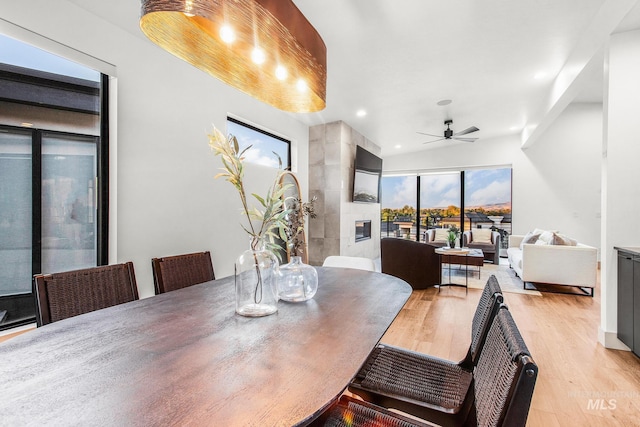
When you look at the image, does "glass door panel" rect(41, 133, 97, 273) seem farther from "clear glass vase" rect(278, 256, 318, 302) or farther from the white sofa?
the white sofa

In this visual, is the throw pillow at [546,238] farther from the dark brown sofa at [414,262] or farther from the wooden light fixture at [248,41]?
the wooden light fixture at [248,41]

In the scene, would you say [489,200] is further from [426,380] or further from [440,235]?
[426,380]

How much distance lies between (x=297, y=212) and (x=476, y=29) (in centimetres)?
309

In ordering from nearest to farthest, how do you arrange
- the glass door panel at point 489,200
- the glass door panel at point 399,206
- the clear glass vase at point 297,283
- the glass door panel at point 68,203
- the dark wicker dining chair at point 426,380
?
the dark wicker dining chair at point 426,380 < the clear glass vase at point 297,283 < the glass door panel at point 68,203 < the glass door panel at point 489,200 < the glass door panel at point 399,206

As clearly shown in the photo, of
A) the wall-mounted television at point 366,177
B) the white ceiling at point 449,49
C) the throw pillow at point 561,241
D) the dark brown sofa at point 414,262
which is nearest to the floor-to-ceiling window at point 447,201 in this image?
the wall-mounted television at point 366,177

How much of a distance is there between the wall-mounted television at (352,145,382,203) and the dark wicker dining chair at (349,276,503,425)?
436cm

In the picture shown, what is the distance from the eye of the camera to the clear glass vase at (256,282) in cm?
124

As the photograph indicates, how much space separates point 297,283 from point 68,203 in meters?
1.97

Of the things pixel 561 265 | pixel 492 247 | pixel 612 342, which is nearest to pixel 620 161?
pixel 612 342

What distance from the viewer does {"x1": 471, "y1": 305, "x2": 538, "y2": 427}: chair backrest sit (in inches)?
23.4

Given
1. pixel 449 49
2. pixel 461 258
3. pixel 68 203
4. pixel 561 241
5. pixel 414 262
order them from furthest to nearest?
pixel 461 258
pixel 561 241
pixel 414 262
pixel 449 49
pixel 68 203

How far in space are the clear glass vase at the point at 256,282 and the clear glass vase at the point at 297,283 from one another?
0.40 ft

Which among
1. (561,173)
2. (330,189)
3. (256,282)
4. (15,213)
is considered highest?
(561,173)

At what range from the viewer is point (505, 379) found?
2.16ft
